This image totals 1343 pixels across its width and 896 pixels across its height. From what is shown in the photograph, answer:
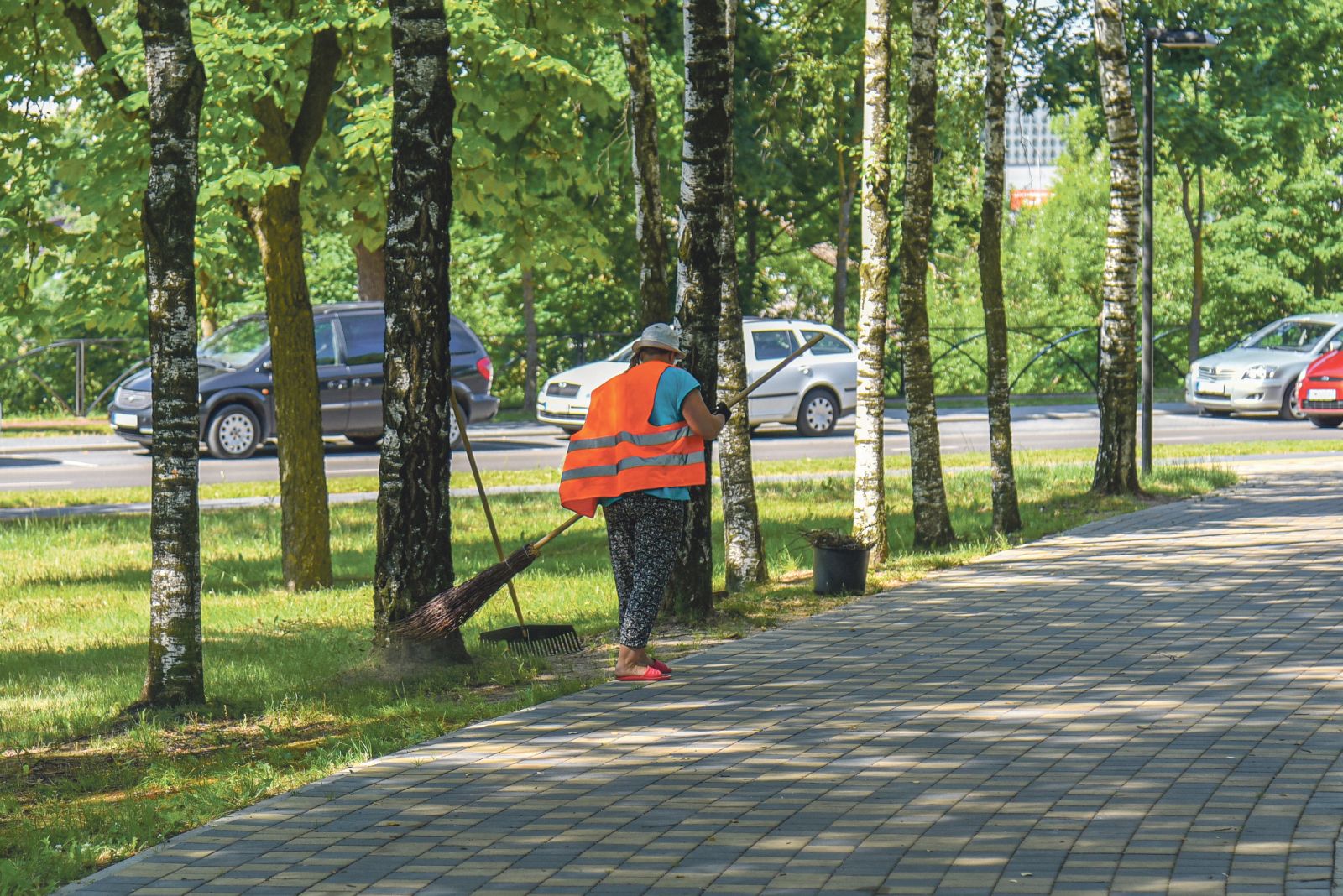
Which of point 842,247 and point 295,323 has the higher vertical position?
point 842,247

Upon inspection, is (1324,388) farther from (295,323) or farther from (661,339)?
(661,339)

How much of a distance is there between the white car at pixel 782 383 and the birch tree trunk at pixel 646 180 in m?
13.7

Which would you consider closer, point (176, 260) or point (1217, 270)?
point (176, 260)

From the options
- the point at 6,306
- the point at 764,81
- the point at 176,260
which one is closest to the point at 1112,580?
the point at 176,260

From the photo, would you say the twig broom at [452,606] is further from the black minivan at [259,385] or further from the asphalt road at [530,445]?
the black minivan at [259,385]

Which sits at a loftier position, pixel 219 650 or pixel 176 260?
pixel 176 260

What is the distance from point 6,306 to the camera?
41.9 ft

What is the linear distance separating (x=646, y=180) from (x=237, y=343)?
13748 mm

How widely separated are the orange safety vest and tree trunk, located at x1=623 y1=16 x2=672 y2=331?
3.70 meters

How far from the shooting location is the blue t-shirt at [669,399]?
27.0ft

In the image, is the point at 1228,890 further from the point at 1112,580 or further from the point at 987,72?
the point at 987,72

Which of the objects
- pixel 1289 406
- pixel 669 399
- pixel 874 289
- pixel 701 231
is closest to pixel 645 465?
pixel 669 399

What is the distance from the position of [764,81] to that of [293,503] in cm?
2049

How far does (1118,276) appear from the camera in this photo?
16500 millimetres
